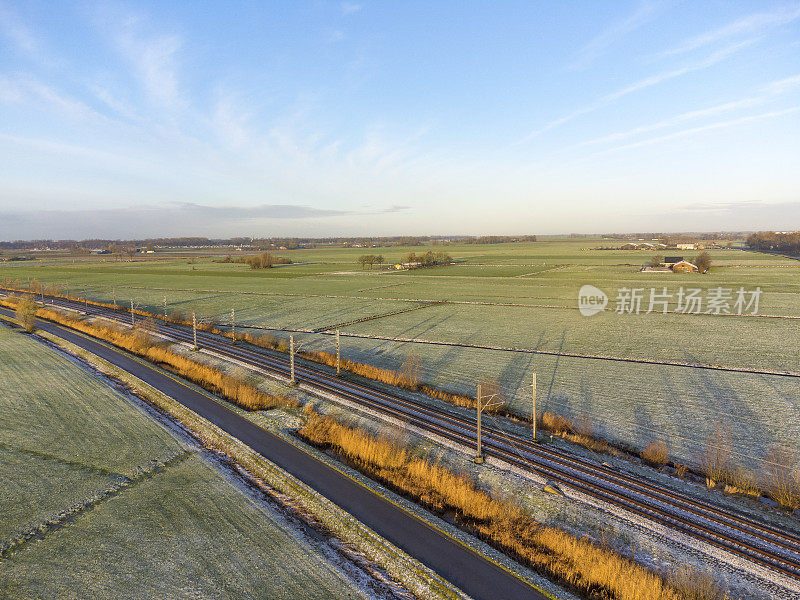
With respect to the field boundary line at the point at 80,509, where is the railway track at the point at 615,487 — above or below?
below

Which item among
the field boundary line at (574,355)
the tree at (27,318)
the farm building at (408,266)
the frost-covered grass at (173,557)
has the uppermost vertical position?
the farm building at (408,266)

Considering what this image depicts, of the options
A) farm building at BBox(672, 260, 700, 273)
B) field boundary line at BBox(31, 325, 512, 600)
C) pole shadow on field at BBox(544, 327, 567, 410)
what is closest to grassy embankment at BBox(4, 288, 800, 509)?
field boundary line at BBox(31, 325, 512, 600)

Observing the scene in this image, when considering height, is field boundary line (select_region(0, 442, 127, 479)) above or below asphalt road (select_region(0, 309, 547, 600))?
above

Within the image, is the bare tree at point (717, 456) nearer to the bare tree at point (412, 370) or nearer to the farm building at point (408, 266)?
the bare tree at point (412, 370)

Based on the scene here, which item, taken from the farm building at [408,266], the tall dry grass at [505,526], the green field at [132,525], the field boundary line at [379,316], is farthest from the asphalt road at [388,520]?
the farm building at [408,266]

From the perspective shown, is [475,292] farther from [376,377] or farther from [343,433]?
[343,433]

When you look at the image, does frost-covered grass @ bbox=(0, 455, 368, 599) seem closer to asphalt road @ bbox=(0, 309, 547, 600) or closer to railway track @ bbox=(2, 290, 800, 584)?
asphalt road @ bbox=(0, 309, 547, 600)

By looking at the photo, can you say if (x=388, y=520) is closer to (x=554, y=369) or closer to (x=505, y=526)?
(x=505, y=526)
